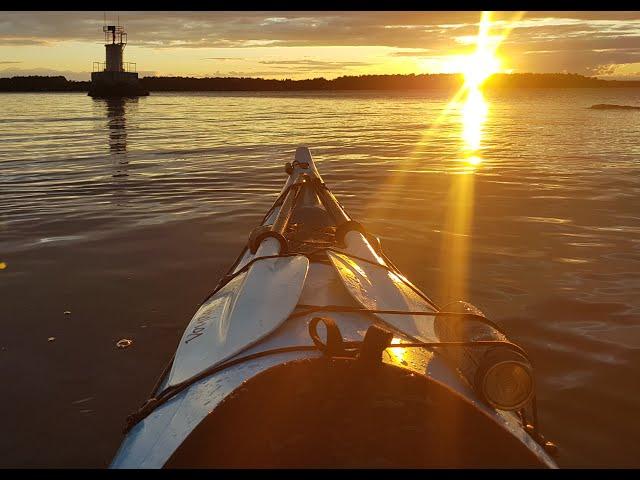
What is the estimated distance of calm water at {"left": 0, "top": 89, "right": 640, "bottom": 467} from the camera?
480cm

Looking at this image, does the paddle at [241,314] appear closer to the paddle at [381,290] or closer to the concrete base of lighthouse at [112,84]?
the paddle at [381,290]

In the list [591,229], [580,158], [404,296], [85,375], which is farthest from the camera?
[580,158]

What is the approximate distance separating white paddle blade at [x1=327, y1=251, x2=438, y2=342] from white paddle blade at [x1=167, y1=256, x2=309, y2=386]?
377mm

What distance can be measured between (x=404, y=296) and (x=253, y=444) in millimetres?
1802

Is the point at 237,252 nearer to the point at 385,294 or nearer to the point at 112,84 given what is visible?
the point at 385,294

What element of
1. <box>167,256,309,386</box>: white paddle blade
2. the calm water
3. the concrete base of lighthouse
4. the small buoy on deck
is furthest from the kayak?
the concrete base of lighthouse

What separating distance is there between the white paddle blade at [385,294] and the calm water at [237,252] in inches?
61.5

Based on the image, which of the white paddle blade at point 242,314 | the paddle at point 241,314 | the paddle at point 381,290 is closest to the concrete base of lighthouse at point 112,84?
the paddle at point 381,290

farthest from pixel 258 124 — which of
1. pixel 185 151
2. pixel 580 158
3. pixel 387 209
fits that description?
pixel 387 209

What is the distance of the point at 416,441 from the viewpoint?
115 inches

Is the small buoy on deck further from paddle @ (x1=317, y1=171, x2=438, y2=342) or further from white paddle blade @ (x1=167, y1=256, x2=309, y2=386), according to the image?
paddle @ (x1=317, y1=171, x2=438, y2=342)

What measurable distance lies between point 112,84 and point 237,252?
72.0 metres

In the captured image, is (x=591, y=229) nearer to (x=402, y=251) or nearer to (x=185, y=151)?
(x=402, y=251)

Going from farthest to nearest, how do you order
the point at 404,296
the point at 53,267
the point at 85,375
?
the point at 53,267 < the point at 85,375 < the point at 404,296
